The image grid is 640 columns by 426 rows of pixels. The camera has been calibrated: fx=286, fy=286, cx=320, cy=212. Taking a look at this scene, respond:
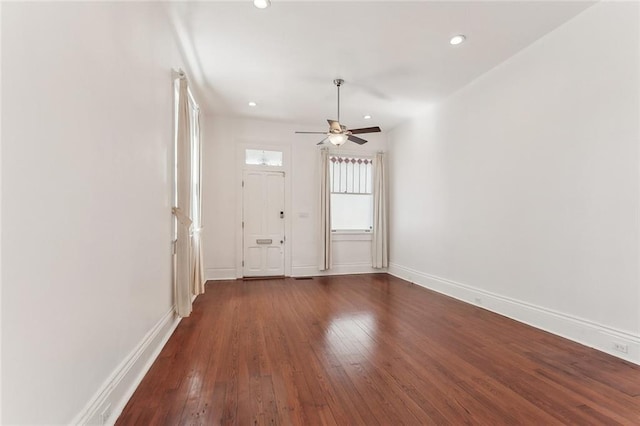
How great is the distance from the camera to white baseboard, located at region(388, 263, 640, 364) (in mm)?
2543

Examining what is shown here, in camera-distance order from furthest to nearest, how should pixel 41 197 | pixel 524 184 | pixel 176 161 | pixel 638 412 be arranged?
1. pixel 524 184
2. pixel 176 161
3. pixel 638 412
4. pixel 41 197

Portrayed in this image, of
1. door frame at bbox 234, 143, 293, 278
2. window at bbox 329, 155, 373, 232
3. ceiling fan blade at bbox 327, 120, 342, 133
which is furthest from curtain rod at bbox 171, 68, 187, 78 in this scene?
window at bbox 329, 155, 373, 232

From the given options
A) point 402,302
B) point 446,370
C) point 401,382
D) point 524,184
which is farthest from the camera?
point 402,302

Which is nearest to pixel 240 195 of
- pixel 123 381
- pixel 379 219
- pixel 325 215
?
pixel 325 215

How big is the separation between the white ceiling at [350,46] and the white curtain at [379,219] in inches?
70.1

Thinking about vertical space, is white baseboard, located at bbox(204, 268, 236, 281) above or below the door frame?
below

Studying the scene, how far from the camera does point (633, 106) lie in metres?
2.53

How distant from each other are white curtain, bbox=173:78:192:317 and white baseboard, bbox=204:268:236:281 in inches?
99.1

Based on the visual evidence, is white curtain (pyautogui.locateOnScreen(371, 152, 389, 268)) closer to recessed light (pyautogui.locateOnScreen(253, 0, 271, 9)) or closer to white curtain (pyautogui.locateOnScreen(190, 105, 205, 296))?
white curtain (pyautogui.locateOnScreen(190, 105, 205, 296))

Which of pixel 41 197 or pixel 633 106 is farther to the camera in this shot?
pixel 633 106

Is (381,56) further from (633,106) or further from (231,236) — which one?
(231,236)

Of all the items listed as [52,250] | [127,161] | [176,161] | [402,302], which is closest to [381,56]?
[176,161]

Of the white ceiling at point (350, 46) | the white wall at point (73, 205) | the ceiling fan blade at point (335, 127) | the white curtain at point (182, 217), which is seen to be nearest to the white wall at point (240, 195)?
the white ceiling at point (350, 46)

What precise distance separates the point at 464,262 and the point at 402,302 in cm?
114
